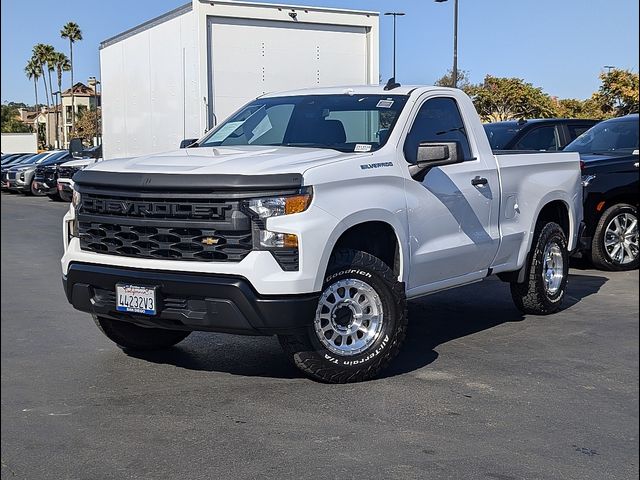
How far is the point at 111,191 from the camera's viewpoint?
576 cm

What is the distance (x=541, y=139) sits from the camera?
521 inches

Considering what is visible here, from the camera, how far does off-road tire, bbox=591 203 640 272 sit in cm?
1066

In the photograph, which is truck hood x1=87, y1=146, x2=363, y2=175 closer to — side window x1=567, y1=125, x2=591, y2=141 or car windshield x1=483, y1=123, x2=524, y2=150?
car windshield x1=483, y1=123, x2=524, y2=150

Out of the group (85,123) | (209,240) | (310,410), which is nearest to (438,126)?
(209,240)

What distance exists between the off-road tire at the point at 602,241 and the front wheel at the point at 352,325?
5.40m

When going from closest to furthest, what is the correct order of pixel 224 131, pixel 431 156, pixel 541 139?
pixel 431 156 < pixel 224 131 < pixel 541 139

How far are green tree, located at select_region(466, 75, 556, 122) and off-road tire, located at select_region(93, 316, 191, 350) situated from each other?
21001 millimetres

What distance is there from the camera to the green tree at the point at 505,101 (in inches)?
→ 1058

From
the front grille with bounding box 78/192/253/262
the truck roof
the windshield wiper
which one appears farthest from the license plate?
the truck roof

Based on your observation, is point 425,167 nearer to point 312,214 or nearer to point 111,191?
point 312,214

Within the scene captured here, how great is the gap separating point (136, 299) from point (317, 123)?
7.18 feet

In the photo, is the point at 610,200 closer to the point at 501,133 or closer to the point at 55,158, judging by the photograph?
the point at 501,133

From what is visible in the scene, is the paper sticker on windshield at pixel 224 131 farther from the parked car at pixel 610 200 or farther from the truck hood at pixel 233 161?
the parked car at pixel 610 200

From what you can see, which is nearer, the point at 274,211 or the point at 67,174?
the point at 274,211
